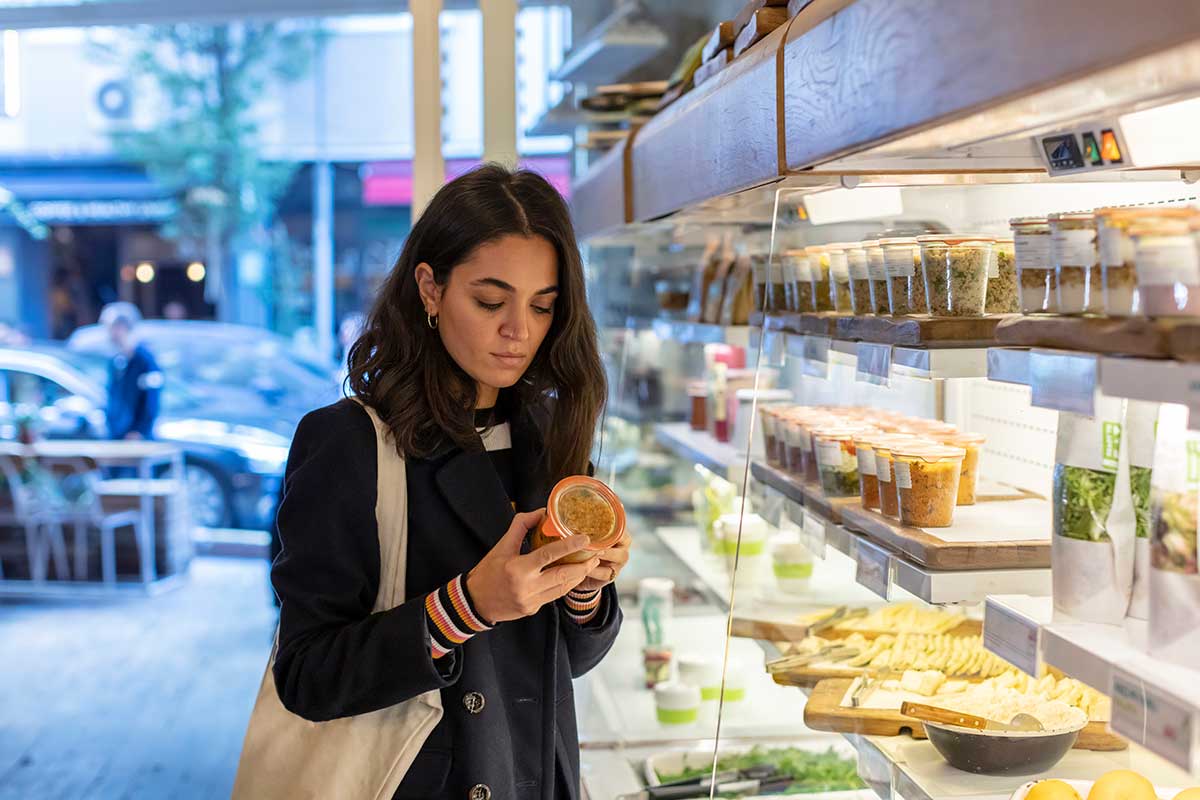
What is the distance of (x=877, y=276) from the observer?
2.08m

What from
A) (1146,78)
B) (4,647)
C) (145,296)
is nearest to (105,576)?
(4,647)

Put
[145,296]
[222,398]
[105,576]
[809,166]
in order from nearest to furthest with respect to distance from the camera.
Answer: [809,166] → [105,576] → [222,398] → [145,296]

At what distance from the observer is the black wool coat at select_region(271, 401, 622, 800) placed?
175cm

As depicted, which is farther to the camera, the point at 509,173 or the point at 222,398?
the point at 222,398

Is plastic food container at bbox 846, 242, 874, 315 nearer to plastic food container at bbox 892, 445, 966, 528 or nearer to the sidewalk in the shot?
plastic food container at bbox 892, 445, 966, 528

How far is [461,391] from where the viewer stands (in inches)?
78.3

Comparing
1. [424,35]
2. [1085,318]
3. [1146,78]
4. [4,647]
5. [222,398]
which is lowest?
[4,647]

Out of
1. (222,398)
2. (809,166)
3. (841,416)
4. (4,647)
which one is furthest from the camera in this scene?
(222,398)

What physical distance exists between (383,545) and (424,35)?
8.31ft

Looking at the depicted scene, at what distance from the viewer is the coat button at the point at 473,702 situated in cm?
186

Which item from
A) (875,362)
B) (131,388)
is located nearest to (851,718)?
(875,362)

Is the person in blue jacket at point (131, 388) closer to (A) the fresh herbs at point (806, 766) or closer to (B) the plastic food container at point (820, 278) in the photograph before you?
(A) the fresh herbs at point (806, 766)

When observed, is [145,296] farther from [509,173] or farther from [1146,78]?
[1146,78]

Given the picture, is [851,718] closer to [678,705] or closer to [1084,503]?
[1084,503]
